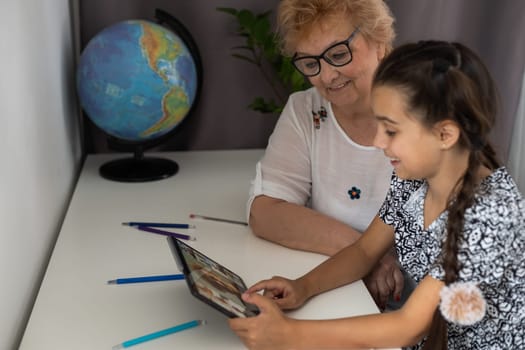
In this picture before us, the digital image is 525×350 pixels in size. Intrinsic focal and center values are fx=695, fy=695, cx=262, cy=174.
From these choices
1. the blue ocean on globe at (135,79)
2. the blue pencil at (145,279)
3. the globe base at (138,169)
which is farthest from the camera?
the globe base at (138,169)

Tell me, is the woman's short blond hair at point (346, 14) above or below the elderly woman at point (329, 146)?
above

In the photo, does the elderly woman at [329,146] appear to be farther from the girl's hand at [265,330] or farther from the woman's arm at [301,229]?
the girl's hand at [265,330]

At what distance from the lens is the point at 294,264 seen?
132 centimetres

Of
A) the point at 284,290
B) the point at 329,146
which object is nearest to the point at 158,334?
the point at 284,290

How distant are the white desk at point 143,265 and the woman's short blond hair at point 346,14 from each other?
0.44 meters

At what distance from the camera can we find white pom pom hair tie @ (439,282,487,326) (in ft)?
3.16

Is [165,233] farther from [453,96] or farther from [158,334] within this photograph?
[453,96]

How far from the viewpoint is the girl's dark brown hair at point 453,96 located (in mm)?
958

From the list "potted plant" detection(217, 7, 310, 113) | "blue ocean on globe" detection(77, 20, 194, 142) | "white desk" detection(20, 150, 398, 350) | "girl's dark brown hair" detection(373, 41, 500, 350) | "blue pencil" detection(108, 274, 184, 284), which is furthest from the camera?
"potted plant" detection(217, 7, 310, 113)

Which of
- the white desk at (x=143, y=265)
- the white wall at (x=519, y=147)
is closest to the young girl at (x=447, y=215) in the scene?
the white desk at (x=143, y=265)

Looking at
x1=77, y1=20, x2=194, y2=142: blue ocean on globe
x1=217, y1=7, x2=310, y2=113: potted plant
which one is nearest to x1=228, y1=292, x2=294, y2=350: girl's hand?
x1=77, y1=20, x2=194, y2=142: blue ocean on globe

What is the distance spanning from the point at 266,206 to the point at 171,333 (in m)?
0.47

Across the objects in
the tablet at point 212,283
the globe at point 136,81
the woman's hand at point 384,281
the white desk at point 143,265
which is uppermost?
the globe at point 136,81

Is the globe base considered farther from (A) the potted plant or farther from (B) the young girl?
(B) the young girl
